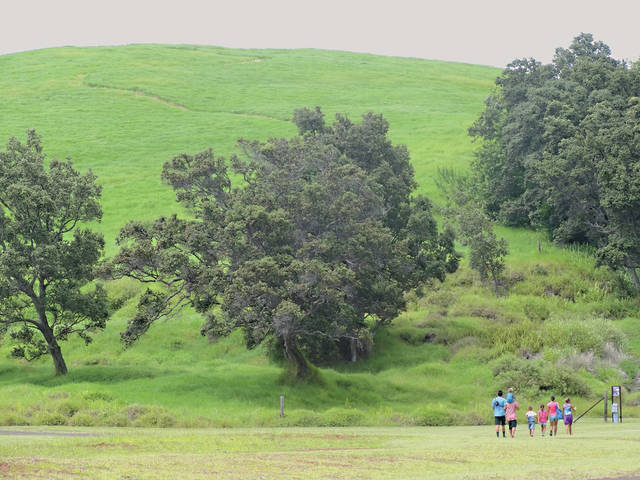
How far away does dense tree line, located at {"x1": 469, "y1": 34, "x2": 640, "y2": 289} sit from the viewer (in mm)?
61438

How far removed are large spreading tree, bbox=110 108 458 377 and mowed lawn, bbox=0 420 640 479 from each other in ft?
36.2

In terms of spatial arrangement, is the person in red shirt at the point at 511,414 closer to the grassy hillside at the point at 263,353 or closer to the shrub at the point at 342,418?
the grassy hillside at the point at 263,353

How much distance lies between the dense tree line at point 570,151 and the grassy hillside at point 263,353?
3.70 meters

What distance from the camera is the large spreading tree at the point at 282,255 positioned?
145 ft

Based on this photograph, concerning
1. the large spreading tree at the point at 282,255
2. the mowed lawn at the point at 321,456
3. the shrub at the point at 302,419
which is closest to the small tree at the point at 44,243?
the large spreading tree at the point at 282,255

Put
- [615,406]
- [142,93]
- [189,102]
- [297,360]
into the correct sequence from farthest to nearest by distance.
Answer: [142,93] → [189,102] → [297,360] → [615,406]

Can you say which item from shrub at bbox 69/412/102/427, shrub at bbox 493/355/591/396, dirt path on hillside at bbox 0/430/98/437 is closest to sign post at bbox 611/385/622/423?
shrub at bbox 493/355/591/396

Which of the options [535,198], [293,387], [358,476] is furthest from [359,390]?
[535,198]

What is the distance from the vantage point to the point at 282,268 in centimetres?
4509

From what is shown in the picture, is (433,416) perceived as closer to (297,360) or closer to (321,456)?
(297,360)

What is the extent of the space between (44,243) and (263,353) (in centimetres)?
1607

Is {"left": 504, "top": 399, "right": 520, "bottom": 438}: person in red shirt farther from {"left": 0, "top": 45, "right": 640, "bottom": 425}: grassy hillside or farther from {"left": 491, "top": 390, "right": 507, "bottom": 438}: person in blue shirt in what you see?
{"left": 0, "top": 45, "right": 640, "bottom": 425}: grassy hillside

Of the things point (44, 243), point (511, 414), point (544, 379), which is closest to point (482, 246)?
point (544, 379)

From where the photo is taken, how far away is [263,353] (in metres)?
56.2
